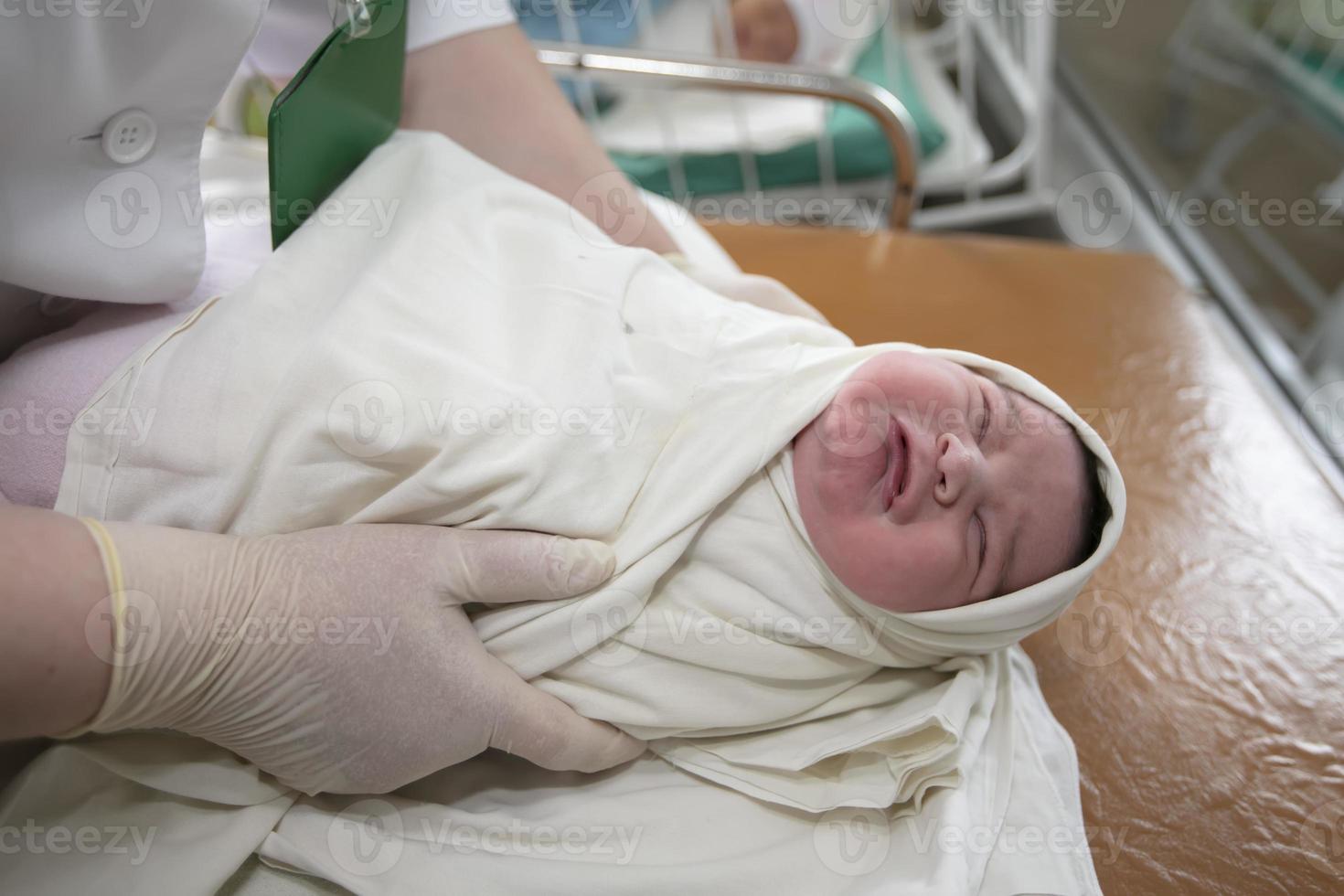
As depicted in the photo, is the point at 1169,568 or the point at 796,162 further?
the point at 796,162

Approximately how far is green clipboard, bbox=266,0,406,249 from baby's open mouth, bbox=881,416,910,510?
694 millimetres

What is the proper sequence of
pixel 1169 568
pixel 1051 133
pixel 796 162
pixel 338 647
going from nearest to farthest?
1. pixel 338 647
2. pixel 1169 568
3. pixel 796 162
4. pixel 1051 133

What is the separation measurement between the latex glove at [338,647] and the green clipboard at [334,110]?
38 cm

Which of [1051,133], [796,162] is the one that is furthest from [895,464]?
[1051,133]

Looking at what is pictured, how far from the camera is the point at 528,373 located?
3.06 feet

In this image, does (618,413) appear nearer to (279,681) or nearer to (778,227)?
(279,681)

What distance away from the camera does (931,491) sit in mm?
962

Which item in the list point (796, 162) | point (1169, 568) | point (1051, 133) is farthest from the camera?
point (1051, 133)

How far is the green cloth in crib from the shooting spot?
221cm

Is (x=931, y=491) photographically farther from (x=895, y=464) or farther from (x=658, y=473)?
(x=658, y=473)

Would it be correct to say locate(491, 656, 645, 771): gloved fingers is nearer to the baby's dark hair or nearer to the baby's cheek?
the baby's cheek

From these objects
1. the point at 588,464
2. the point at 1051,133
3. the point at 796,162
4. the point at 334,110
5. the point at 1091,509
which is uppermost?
the point at 334,110

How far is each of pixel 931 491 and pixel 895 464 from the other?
1.8 inches

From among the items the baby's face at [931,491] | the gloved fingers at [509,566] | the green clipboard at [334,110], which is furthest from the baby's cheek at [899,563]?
the green clipboard at [334,110]
